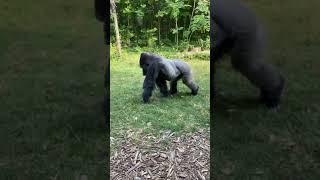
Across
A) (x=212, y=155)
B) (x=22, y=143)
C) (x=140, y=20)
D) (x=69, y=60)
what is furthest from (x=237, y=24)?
(x=140, y=20)

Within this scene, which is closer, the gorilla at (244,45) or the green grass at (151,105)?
the gorilla at (244,45)

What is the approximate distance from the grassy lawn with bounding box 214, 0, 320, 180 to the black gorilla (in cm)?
208

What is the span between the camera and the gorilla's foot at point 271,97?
6.95ft

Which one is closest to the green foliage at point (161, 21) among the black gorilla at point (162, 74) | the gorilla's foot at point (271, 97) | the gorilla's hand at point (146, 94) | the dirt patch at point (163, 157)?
the black gorilla at point (162, 74)

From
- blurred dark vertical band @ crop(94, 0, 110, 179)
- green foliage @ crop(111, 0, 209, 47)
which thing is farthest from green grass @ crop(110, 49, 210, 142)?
blurred dark vertical band @ crop(94, 0, 110, 179)

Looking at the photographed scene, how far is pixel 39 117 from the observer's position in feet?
6.71

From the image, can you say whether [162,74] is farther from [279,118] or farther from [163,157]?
[279,118]

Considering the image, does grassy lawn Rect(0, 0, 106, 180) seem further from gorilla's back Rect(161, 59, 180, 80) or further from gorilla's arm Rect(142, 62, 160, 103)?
gorilla's back Rect(161, 59, 180, 80)

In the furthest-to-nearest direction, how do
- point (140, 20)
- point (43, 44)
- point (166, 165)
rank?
point (140, 20), point (166, 165), point (43, 44)

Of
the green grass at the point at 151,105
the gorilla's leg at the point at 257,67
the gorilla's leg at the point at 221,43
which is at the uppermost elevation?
the gorilla's leg at the point at 221,43

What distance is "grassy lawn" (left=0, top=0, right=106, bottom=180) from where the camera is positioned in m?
2.00

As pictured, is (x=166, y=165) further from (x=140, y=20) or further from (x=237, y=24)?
(x=140, y=20)

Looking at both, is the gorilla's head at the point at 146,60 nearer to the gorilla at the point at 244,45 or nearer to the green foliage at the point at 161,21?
the green foliage at the point at 161,21

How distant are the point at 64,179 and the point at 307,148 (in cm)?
118
